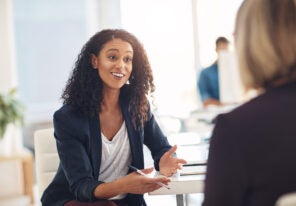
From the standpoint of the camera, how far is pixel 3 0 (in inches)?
177

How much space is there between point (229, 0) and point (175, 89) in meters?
1.23

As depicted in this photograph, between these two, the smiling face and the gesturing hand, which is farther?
the smiling face

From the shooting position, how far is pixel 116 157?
5.48 ft

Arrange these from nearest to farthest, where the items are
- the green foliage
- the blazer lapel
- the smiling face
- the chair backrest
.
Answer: the blazer lapel → the smiling face → the chair backrest → the green foliage

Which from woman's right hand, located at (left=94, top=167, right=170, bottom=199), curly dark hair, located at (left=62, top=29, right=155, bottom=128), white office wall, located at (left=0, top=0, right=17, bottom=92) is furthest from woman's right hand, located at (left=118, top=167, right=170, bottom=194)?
white office wall, located at (left=0, top=0, right=17, bottom=92)

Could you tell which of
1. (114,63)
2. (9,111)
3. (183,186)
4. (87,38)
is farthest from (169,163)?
(87,38)

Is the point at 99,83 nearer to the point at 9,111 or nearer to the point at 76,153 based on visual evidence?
the point at 76,153

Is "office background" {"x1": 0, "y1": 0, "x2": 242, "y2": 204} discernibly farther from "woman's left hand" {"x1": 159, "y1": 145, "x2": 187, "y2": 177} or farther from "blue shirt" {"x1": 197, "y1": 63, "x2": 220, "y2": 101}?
"woman's left hand" {"x1": 159, "y1": 145, "x2": 187, "y2": 177}

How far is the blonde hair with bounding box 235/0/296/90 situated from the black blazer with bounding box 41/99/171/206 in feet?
2.54

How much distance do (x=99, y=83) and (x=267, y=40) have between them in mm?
1028

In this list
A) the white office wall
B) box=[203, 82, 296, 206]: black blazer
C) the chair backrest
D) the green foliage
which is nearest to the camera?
box=[203, 82, 296, 206]: black blazer

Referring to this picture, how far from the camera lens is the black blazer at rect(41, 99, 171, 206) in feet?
4.95

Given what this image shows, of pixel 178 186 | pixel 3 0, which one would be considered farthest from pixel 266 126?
pixel 3 0

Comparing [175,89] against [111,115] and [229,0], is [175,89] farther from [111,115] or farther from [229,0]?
[111,115]
